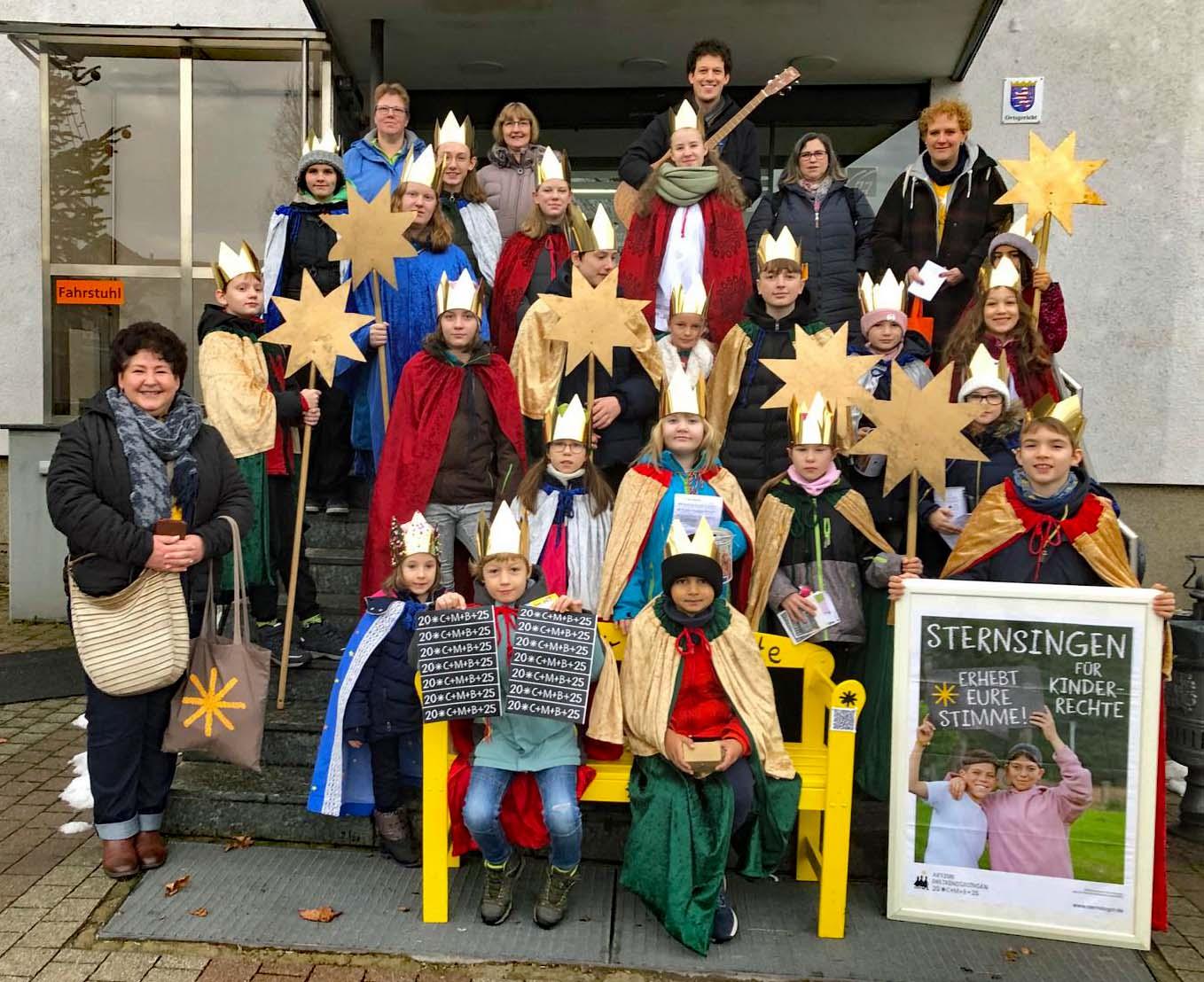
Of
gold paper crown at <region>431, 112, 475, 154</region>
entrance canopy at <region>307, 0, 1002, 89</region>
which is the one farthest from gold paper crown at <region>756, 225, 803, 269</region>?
entrance canopy at <region>307, 0, 1002, 89</region>

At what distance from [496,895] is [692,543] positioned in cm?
148

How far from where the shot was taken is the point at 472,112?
343 inches

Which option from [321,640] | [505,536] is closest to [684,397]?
[505,536]

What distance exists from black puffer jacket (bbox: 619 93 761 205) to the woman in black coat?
9.61 ft

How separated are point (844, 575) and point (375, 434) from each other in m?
2.75

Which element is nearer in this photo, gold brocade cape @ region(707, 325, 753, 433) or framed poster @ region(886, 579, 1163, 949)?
framed poster @ region(886, 579, 1163, 949)

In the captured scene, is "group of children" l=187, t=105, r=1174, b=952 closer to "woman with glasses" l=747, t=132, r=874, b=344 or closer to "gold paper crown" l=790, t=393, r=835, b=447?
"gold paper crown" l=790, t=393, r=835, b=447

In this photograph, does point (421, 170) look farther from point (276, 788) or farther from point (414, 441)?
point (276, 788)

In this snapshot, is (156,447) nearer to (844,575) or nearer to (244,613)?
(244,613)

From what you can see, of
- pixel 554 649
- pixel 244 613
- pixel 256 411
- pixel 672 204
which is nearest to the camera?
pixel 554 649

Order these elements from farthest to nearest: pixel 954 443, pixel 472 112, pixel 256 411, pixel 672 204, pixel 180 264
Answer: pixel 472 112 → pixel 180 264 → pixel 672 204 → pixel 256 411 → pixel 954 443

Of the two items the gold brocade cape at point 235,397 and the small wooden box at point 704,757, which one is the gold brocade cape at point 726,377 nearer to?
the small wooden box at point 704,757

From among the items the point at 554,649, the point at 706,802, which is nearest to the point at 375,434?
the point at 554,649

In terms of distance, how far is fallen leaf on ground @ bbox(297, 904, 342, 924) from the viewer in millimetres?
3496
